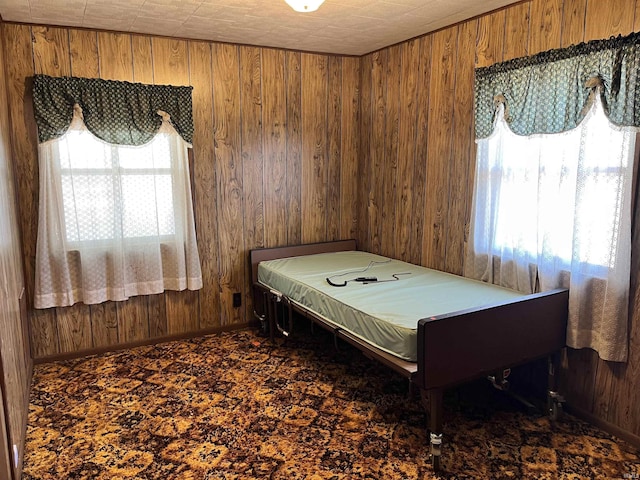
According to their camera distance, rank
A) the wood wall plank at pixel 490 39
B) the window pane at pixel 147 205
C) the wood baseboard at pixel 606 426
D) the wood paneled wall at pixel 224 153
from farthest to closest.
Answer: the window pane at pixel 147 205, the wood paneled wall at pixel 224 153, the wood wall plank at pixel 490 39, the wood baseboard at pixel 606 426

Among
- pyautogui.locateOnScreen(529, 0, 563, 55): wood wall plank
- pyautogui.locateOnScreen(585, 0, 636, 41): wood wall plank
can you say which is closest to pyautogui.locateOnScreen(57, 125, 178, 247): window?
pyautogui.locateOnScreen(529, 0, 563, 55): wood wall plank

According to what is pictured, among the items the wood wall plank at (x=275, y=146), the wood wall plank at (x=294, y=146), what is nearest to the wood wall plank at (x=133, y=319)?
the wood wall plank at (x=275, y=146)

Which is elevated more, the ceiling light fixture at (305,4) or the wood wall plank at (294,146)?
the ceiling light fixture at (305,4)

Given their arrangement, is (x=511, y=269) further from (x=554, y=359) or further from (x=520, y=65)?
(x=520, y=65)

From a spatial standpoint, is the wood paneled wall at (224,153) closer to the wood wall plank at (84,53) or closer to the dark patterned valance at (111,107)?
the wood wall plank at (84,53)

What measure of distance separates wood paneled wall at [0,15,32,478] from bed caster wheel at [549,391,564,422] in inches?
106

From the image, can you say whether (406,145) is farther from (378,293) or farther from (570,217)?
(570,217)

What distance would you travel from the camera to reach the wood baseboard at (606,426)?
2420 mm

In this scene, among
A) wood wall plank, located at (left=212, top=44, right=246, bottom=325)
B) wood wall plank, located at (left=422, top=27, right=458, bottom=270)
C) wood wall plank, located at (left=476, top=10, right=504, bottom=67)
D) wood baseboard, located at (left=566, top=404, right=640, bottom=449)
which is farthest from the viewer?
wood wall plank, located at (left=212, top=44, right=246, bottom=325)

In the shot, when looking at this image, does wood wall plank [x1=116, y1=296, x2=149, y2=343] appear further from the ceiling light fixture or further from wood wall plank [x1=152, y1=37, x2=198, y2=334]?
the ceiling light fixture

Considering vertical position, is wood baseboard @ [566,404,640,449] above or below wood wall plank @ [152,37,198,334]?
below

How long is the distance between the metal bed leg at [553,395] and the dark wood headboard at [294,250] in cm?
221

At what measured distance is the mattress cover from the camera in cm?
248

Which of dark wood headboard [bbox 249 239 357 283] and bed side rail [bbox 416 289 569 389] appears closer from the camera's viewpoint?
bed side rail [bbox 416 289 569 389]
